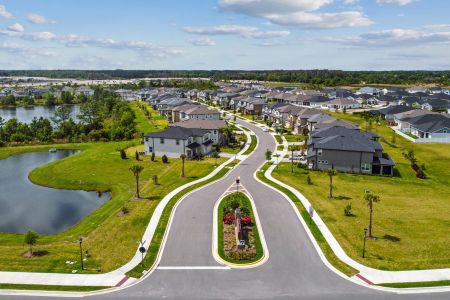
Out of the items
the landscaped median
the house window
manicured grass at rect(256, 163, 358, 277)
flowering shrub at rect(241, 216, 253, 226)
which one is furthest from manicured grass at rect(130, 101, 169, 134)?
flowering shrub at rect(241, 216, 253, 226)

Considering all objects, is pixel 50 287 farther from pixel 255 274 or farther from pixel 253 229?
pixel 253 229

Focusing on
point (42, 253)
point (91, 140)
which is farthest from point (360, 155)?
point (91, 140)

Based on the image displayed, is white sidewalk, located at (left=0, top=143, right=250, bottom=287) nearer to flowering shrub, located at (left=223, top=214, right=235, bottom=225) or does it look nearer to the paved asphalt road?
→ the paved asphalt road

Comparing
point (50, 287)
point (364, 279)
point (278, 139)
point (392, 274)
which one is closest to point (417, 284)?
point (392, 274)

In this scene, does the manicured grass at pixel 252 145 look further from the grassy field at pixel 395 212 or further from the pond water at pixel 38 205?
the pond water at pixel 38 205

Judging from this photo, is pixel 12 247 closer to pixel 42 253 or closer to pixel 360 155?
pixel 42 253
